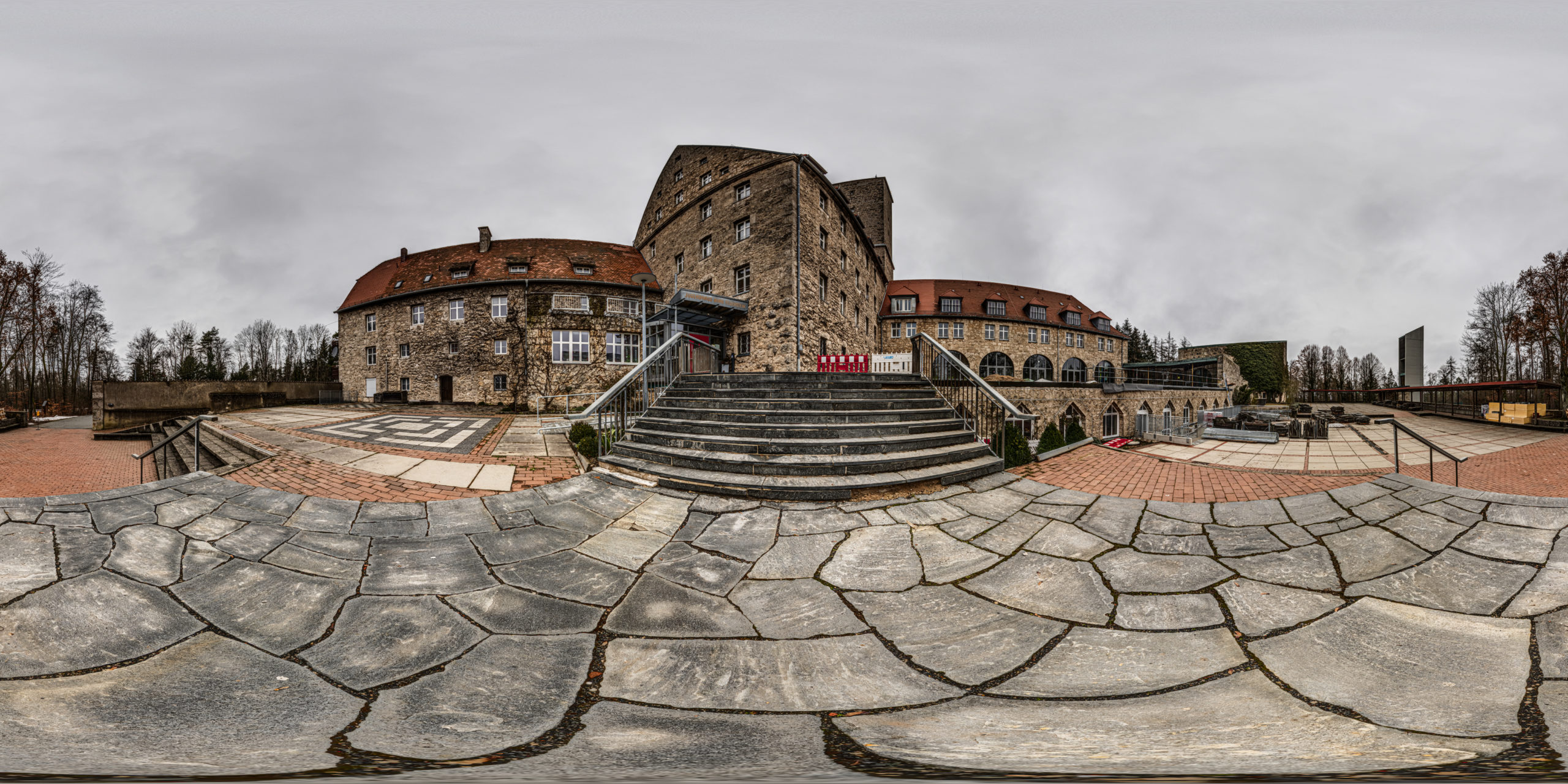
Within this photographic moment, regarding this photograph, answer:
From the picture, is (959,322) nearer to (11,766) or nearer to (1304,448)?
(1304,448)

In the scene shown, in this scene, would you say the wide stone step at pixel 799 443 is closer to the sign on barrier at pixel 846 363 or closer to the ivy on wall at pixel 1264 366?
the sign on barrier at pixel 846 363

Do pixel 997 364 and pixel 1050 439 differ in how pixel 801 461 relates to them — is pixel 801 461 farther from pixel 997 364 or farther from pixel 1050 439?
pixel 997 364

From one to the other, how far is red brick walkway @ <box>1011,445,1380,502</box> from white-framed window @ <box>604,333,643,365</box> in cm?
1866

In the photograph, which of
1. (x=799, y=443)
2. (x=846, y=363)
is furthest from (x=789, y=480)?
(x=846, y=363)

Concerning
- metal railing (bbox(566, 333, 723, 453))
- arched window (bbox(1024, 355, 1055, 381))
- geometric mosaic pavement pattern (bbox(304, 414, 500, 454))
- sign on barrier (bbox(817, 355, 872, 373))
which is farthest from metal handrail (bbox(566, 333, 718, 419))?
arched window (bbox(1024, 355, 1055, 381))

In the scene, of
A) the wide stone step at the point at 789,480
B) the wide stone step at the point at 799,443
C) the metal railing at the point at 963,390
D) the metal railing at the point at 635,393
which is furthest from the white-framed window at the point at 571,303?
the wide stone step at the point at 789,480

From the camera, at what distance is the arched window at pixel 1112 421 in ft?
58.6

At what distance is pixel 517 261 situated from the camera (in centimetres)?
2283

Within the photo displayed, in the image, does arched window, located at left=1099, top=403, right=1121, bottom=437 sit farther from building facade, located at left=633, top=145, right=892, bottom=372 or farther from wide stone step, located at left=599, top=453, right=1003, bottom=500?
wide stone step, located at left=599, top=453, right=1003, bottom=500

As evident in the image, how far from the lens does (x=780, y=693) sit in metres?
2.20

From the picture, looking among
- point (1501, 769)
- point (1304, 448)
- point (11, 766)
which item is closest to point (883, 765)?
point (1501, 769)

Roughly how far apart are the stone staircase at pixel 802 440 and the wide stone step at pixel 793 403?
2cm

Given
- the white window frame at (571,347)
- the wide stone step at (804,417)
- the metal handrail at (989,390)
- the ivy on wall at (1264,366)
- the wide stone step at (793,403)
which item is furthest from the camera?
the ivy on wall at (1264,366)

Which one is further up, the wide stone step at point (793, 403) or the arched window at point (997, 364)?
the arched window at point (997, 364)
